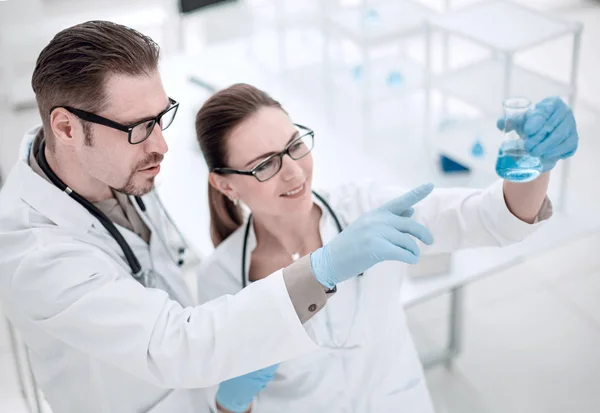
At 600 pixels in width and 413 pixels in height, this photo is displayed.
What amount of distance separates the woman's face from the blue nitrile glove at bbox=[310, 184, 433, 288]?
36 cm

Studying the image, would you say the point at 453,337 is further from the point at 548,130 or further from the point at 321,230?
the point at 548,130

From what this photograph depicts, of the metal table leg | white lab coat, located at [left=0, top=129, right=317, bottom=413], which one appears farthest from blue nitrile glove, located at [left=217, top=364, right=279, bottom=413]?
the metal table leg

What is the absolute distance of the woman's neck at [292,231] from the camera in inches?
78.2

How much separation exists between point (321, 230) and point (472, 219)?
358 mm

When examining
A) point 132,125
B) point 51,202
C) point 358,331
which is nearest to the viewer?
point 132,125

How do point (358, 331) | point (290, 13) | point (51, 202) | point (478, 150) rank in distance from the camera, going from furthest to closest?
point (290, 13) → point (478, 150) → point (358, 331) → point (51, 202)

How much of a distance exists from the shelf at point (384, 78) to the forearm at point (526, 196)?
77.0 inches

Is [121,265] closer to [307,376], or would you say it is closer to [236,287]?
[236,287]

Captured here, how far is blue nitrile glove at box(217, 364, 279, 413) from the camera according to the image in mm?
1763

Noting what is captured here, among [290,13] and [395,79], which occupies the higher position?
[290,13]

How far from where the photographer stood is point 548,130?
66.9 inches

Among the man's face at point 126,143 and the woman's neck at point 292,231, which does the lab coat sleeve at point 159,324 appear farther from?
the woman's neck at point 292,231

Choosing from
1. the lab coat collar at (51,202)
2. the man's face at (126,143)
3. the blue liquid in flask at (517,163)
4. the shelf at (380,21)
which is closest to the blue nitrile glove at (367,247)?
the blue liquid in flask at (517,163)

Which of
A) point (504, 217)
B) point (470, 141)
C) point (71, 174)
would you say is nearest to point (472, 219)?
point (504, 217)
